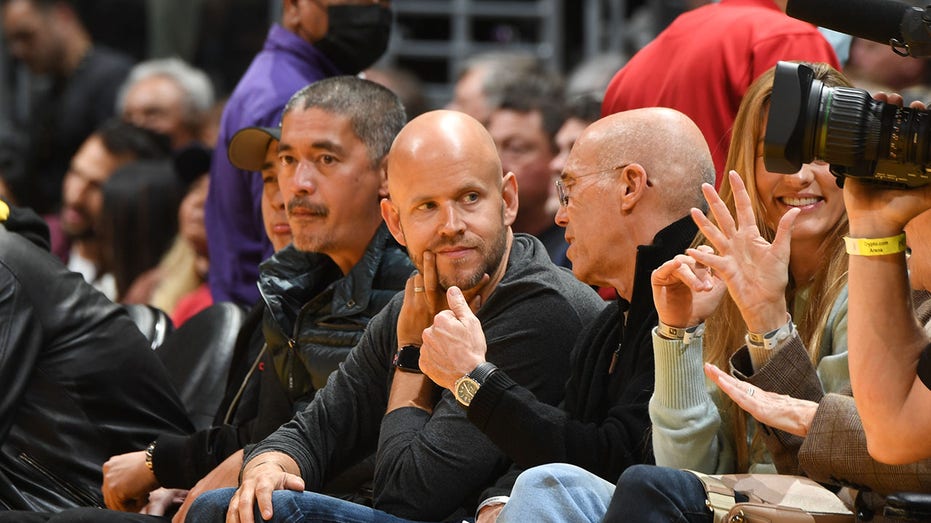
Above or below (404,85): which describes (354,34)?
above

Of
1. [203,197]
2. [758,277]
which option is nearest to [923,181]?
[758,277]

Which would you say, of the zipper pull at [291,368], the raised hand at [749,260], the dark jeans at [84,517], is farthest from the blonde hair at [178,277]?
the raised hand at [749,260]

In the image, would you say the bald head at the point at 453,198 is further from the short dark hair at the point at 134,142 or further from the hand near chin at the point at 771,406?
the short dark hair at the point at 134,142

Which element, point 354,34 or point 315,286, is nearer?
point 315,286

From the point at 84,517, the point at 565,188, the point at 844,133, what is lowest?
the point at 84,517

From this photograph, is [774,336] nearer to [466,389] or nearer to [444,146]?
[466,389]

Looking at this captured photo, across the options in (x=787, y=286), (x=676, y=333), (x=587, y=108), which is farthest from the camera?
(x=587, y=108)

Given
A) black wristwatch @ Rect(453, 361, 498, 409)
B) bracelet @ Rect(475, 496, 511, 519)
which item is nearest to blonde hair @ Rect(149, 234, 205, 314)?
black wristwatch @ Rect(453, 361, 498, 409)

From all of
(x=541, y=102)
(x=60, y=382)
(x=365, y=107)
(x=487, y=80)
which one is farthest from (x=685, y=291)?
(x=487, y=80)

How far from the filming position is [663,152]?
3637 millimetres

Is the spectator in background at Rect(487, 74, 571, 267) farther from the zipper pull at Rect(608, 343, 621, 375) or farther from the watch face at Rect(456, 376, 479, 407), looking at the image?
the watch face at Rect(456, 376, 479, 407)

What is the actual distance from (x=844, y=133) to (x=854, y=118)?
32mm

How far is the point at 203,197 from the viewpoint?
6.77m

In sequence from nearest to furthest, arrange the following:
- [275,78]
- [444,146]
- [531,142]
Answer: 1. [444,146]
2. [275,78]
3. [531,142]
